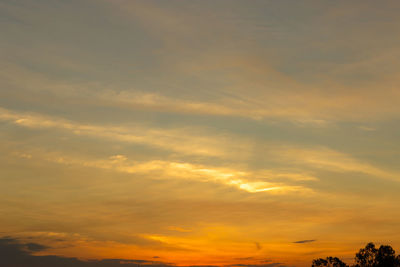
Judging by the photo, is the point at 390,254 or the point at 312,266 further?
the point at 312,266

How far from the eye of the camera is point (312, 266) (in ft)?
534

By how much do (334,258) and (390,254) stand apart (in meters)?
20.5

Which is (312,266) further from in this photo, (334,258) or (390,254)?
(390,254)

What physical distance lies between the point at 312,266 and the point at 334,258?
724 centimetres

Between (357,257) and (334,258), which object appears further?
(334,258)

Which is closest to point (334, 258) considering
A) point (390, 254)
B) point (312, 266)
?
point (312, 266)

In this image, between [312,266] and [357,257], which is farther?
[312,266]

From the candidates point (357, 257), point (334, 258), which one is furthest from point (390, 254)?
point (334, 258)

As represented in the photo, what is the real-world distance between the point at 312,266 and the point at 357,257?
18.2 m

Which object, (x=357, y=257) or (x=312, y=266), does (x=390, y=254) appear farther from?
(x=312, y=266)

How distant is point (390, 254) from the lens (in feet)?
472

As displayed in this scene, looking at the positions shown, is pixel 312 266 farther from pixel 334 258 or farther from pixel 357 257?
pixel 357 257

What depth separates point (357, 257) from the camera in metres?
148

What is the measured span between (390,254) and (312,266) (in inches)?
1051
